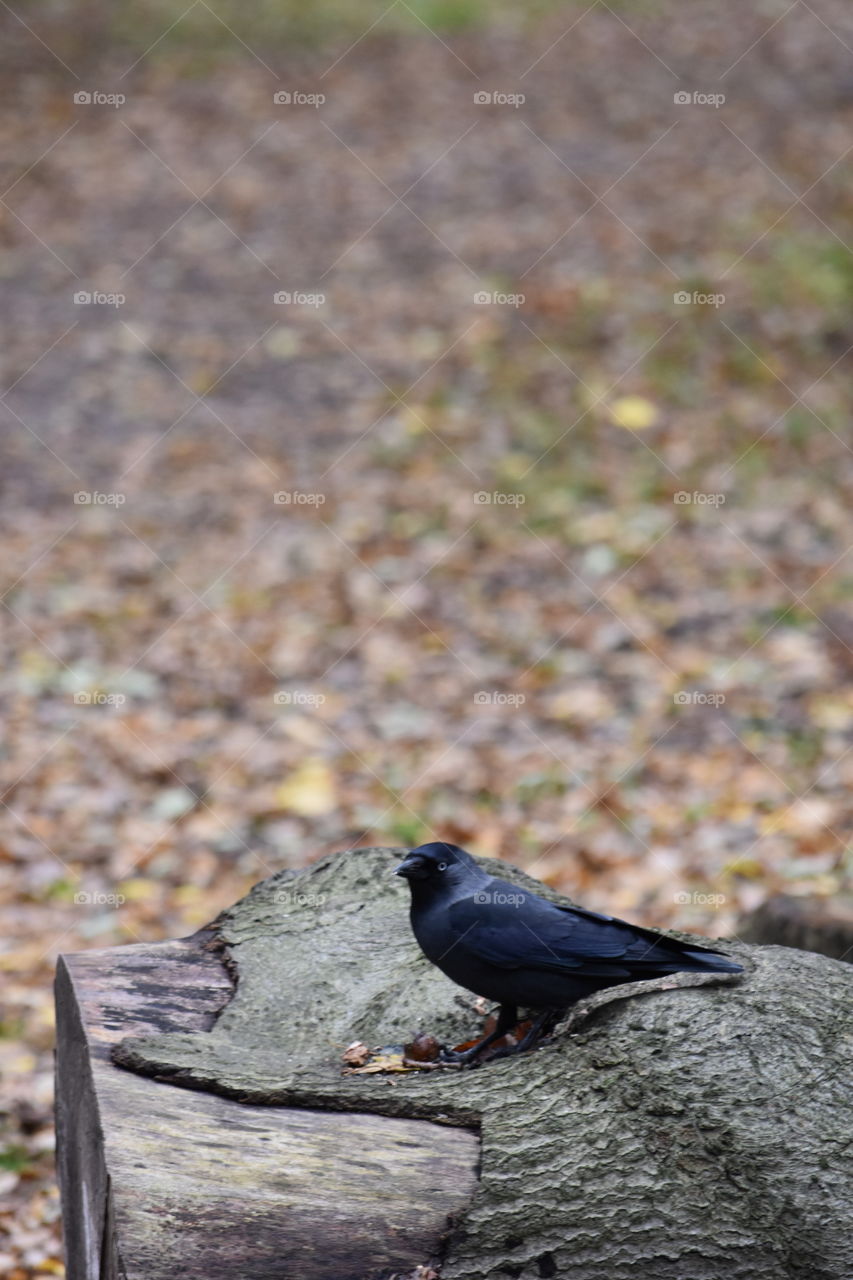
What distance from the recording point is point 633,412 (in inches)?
350

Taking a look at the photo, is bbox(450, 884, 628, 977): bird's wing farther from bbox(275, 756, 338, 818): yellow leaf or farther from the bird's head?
bbox(275, 756, 338, 818): yellow leaf

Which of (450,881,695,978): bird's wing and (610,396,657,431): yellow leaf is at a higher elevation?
(450,881,695,978): bird's wing

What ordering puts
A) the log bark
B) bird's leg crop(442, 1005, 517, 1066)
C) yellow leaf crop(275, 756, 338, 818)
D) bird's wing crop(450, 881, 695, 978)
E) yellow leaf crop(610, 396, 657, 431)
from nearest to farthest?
the log bark → bird's wing crop(450, 881, 695, 978) → bird's leg crop(442, 1005, 517, 1066) → yellow leaf crop(275, 756, 338, 818) → yellow leaf crop(610, 396, 657, 431)

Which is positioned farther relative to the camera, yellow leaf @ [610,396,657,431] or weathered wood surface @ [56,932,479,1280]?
yellow leaf @ [610,396,657,431]

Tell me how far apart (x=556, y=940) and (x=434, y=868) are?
0.33 meters

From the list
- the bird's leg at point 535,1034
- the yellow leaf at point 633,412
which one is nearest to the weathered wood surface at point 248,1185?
the bird's leg at point 535,1034

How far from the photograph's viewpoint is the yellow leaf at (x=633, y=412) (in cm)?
881

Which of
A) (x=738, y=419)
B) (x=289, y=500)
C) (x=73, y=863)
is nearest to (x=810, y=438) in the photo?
(x=738, y=419)

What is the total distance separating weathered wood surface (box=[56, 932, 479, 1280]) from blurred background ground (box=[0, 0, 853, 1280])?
5.32 ft

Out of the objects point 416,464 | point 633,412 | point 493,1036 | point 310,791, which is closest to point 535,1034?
point 493,1036

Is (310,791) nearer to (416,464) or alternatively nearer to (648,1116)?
(416,464)

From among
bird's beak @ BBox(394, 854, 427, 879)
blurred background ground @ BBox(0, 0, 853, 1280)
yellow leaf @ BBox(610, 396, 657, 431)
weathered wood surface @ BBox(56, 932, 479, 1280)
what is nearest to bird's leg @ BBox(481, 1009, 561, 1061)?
weathered wood surface @ BBox(56, 932, 479, 1280)

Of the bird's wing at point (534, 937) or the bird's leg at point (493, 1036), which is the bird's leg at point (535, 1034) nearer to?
the bird's leg at point (493, 1036)

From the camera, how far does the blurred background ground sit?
5953 mm
